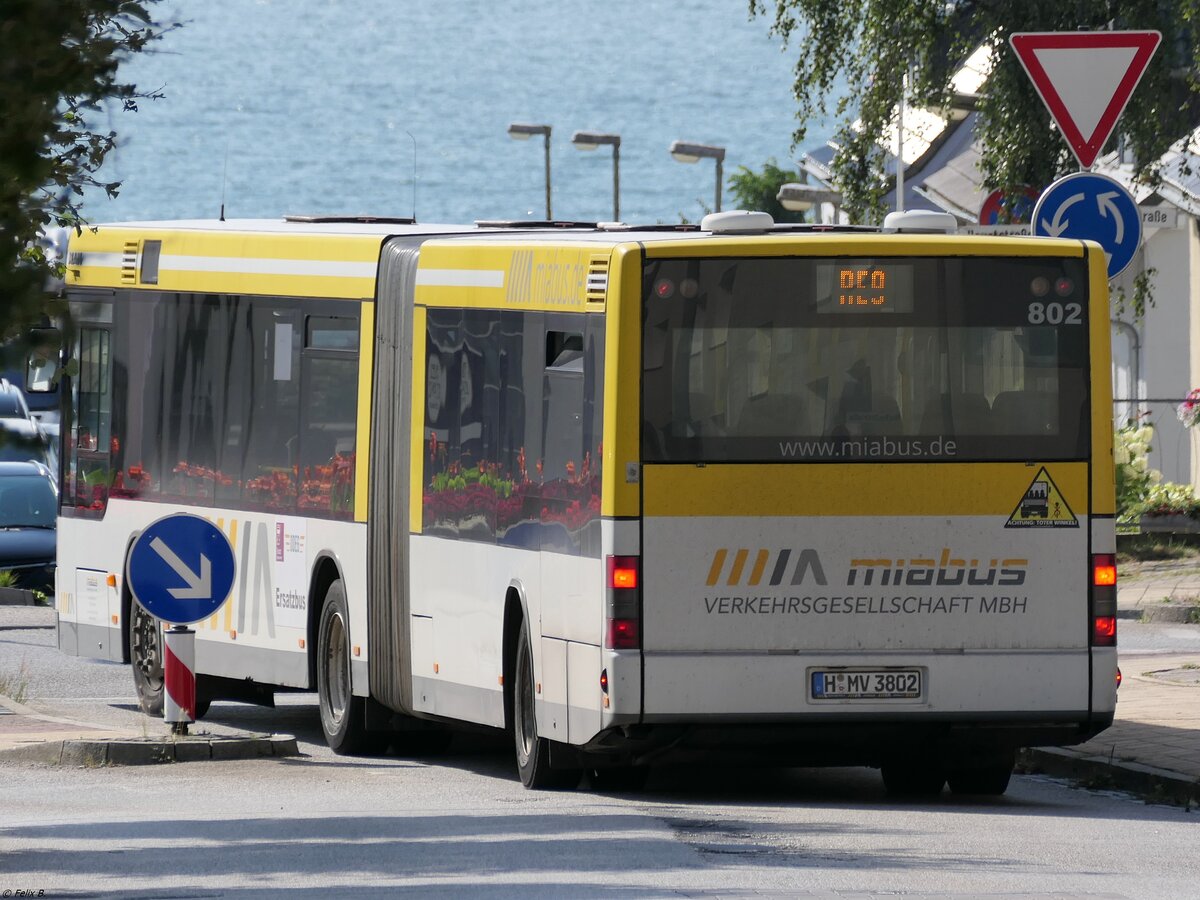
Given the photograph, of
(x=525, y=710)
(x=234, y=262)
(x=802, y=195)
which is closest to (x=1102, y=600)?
(x=525, y=710)

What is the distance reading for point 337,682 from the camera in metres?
17.6

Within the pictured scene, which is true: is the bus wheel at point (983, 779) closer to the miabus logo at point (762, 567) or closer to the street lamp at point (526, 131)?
the miabus logo at point (762, 567)

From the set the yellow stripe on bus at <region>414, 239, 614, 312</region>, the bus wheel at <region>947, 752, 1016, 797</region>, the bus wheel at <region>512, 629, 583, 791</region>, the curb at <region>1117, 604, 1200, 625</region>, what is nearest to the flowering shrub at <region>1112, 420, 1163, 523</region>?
the curb at <region>1117, 604, 1200, 625</region>

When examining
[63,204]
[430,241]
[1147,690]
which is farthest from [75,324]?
[1147,690]

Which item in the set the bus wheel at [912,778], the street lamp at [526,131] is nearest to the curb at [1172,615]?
the bus wheel at [912,778]

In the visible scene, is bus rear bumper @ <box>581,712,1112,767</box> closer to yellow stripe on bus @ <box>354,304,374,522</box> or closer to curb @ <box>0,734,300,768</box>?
curb @ <box>0,734,300,768</box>

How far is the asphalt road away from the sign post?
1104mm

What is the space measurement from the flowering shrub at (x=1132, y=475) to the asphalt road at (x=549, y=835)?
15128 millimetres

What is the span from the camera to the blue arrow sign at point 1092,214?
53.3 ft

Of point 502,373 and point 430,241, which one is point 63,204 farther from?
point 430,241

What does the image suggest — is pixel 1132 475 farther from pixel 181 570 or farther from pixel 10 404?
pixel 181 570

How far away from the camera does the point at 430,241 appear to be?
1634 centimetres

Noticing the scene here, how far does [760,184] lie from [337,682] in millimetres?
70063

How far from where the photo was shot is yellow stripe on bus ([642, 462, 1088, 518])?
13.3 meters
